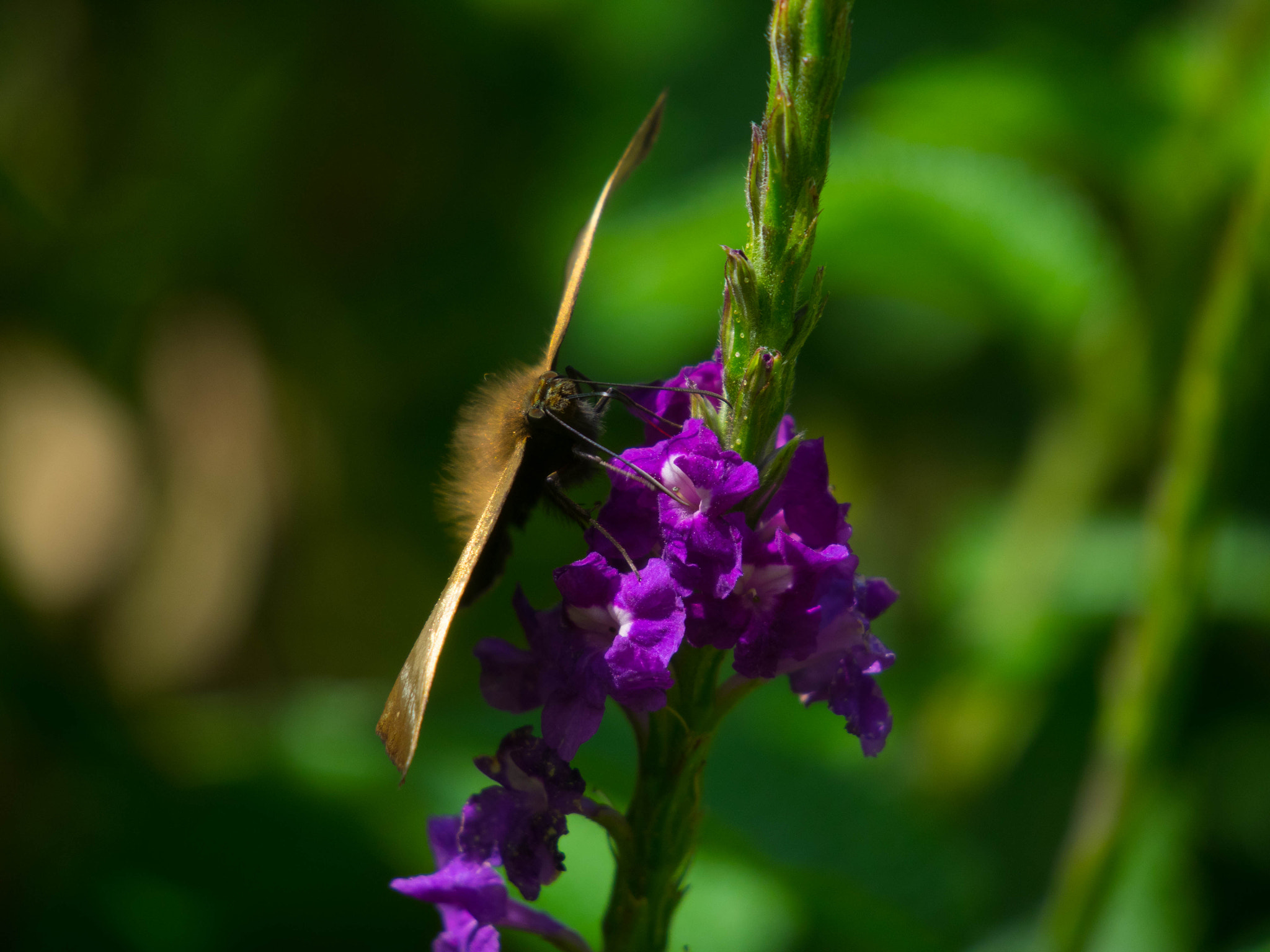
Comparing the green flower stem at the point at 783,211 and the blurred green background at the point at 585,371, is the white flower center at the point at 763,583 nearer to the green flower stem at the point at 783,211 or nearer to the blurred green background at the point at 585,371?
the green flower stem at the point at 783,211

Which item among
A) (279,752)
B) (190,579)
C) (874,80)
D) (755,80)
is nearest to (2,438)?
(190,579)

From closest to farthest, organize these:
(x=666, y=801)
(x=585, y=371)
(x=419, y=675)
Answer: (x=419, y=675), (x=666, y=801), (x=585, y=371)

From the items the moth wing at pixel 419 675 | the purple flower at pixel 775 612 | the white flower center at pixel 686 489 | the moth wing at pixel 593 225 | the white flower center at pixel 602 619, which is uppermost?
the moth wing at pixel 593 225

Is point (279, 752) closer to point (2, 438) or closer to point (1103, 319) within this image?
point (2, 438)

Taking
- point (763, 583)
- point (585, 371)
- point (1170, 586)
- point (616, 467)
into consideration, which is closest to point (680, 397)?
point (616, 467)

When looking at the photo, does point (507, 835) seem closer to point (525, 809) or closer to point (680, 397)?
point (525, 809)

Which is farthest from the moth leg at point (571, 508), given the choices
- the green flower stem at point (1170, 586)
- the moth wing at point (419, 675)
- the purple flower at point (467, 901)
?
the green flower stem at point (1170, 586)
